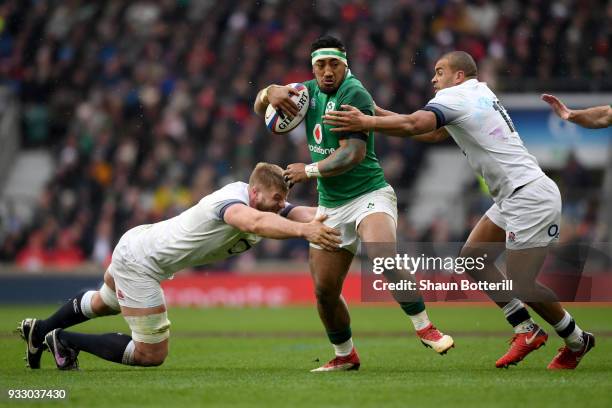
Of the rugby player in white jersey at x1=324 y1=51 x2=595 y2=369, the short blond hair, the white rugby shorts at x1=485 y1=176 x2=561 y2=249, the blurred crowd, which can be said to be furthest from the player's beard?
the blurred crowd

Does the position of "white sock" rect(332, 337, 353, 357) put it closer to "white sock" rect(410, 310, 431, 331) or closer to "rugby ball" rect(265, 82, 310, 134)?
"white sock" rect(410, 310, 431, 331)

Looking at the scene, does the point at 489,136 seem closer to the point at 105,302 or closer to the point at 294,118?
the point at 294,118

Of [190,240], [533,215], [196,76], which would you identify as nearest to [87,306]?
[190,240]

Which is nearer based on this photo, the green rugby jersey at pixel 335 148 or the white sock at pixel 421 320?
the white sock at pixel 421 320

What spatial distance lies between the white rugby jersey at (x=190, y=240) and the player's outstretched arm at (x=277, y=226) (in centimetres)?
37

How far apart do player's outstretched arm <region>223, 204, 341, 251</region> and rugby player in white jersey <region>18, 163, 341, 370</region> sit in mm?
373

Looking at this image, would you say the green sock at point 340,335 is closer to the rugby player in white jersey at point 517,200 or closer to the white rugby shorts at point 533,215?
the rugby player in white jersey at point 517,200

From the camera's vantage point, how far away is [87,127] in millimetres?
23219

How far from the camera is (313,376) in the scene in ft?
28.1

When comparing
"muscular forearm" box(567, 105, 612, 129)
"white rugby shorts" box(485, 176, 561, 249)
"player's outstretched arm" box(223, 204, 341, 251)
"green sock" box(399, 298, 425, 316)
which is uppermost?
"muscular forearm" box(567, 105, 612, 129)

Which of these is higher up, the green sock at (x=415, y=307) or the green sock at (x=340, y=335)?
the green sock at (x=415, y=307)

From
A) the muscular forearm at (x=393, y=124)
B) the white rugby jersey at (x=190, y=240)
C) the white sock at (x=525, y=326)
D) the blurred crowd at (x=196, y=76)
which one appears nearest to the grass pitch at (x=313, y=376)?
the white sock at (x=525, y=326)

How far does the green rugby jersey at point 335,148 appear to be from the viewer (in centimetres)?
888

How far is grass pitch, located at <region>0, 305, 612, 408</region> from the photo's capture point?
6.99 meters
